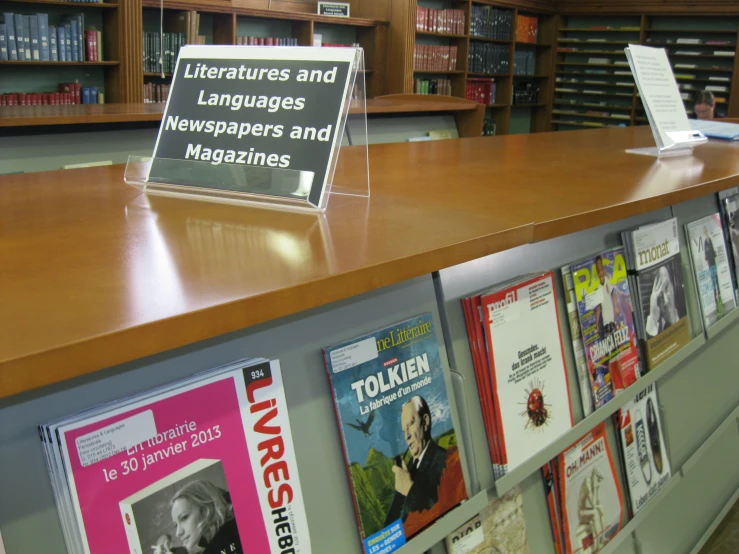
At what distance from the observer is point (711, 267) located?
1.85 meters

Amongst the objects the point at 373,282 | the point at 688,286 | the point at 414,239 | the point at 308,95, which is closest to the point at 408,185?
the point at 308,95

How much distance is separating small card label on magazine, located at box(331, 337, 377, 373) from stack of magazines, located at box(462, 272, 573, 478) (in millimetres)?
226

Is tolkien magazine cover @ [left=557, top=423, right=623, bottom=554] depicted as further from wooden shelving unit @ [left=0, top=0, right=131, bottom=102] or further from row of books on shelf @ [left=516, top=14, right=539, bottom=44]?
row of books on shelf @ [left=516, top=14, right=539, bottom=44]

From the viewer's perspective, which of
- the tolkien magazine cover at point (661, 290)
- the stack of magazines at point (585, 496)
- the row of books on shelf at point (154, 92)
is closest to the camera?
the stack of magazines at point (585, 496)

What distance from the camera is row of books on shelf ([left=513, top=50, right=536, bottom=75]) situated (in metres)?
8.85

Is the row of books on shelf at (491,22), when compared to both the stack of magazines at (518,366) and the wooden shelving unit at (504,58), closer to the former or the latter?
the wooden shelving unit at (504,58)

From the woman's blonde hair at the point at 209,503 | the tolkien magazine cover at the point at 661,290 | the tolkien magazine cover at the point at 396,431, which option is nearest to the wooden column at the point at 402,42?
the tolkien magazine cover at the point at 661,290

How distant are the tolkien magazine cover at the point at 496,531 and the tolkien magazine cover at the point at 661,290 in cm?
50

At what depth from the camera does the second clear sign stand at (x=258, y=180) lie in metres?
0.98

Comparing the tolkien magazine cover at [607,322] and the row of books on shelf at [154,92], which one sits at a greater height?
the row of books on shelf at [154,92]

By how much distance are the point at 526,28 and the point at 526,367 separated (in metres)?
8.49

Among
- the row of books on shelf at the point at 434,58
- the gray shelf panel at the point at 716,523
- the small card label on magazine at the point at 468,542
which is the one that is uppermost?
the row of books on shelf at the point at 434,58

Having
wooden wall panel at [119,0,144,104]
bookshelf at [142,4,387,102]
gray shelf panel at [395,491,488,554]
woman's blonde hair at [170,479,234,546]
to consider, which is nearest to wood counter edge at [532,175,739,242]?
gray shelf panel at [395,491,488,554]

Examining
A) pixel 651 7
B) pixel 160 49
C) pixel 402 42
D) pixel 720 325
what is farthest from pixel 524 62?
pixel 720 325
